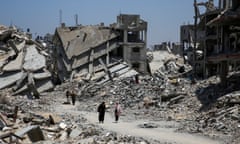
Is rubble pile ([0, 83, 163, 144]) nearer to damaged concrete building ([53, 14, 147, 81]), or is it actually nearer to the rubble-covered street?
the rubble-covered street

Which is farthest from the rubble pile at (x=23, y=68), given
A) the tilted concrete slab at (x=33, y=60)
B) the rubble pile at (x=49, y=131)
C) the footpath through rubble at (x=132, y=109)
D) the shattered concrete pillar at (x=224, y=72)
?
the shattered concrete pillar at (x=224, y=72)

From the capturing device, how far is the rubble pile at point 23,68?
41.1 m

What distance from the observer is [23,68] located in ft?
143

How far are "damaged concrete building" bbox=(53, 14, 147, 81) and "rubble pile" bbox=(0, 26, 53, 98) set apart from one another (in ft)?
10.8

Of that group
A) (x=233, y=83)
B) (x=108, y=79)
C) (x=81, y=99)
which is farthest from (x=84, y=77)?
(x=233, y=83)

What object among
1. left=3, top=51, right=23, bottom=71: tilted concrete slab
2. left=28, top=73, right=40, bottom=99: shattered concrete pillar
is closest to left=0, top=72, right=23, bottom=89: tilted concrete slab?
left=3, top=51, right=23, bottom=71: tilted concrete slab

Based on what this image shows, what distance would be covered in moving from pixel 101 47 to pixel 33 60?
7.90m

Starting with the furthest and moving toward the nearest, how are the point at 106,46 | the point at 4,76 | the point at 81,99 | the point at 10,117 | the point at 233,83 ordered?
the point at 106,46 < the point at 4,76 < the point at 81,99 < the point at 233,83 < the point at 10,117

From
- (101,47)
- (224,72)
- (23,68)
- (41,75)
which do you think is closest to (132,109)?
(224,72)

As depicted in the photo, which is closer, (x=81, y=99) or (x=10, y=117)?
(x=10, y=117)

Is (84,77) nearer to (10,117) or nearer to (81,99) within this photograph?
(81,99)

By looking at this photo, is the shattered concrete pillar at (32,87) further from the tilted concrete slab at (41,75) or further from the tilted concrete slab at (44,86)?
the tilted concrete slab at (44,86)

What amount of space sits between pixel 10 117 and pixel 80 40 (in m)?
26.8

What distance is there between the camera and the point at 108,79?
44.8 m
